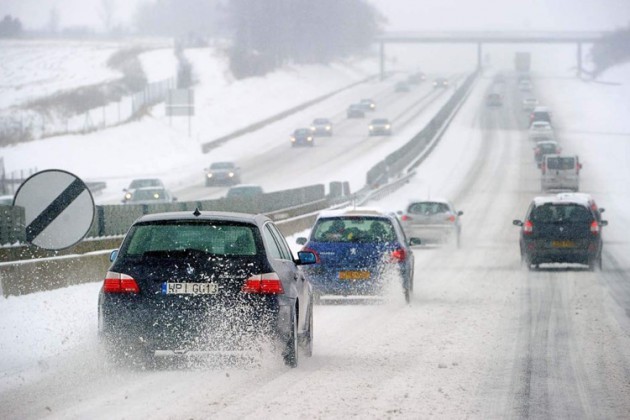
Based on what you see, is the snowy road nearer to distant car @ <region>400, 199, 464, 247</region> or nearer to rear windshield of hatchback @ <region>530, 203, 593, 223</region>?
rear windshield of hatchback @ <region>530, 203, 593, 223</region>

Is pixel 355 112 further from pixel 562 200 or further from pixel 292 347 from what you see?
pixel 292 347

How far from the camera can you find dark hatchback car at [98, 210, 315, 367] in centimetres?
1118

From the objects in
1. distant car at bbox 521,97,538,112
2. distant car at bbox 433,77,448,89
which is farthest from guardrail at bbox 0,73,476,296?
distant car at bbox 433,77,448,89

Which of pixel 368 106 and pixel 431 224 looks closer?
pixel 431 224

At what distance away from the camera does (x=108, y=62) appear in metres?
140

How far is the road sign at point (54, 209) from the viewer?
39.4 ft

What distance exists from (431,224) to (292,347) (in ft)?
82.0

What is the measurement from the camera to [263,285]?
11.4 metres

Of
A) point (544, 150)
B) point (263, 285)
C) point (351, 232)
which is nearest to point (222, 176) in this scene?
point (544, 150)

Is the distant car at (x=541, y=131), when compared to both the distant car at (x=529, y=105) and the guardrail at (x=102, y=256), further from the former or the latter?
the distant car at (x=529, y=105)

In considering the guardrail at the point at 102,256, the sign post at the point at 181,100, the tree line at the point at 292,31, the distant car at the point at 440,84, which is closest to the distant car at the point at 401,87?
the distant car at the point at 440,84

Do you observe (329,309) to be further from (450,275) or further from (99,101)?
(99,101)

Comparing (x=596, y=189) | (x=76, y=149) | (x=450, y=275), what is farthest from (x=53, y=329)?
(x=76, y=149)

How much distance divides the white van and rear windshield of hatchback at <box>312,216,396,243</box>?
41.9 meters
